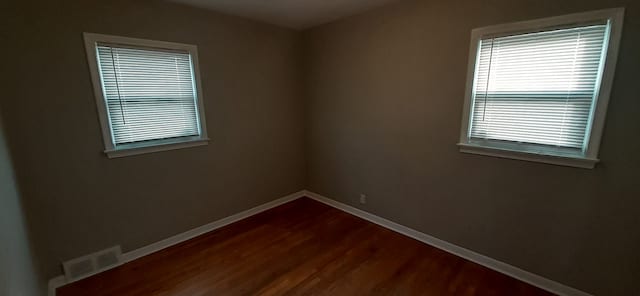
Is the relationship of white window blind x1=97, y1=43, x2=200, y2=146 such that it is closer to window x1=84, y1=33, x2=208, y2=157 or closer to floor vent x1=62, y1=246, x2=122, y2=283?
window x1=84, y1=33, x2=208, y2=157

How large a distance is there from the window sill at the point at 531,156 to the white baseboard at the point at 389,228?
0.93 meters

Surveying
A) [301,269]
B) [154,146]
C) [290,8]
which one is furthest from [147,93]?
[301,269]

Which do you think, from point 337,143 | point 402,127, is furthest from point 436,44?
point 337,143

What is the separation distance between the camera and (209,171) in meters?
2.78

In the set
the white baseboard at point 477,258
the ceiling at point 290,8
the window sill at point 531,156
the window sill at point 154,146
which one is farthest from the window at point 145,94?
the window sill at point 531,156

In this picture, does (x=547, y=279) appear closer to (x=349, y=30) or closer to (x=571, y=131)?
(x=571, y=131)

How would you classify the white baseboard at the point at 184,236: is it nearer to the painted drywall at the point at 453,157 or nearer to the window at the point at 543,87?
the painted drywall at the point at 453,157

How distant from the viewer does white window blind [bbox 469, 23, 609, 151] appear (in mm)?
1652

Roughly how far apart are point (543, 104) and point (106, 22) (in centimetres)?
342

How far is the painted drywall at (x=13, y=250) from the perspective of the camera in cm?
102

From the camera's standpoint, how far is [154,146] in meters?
2.36

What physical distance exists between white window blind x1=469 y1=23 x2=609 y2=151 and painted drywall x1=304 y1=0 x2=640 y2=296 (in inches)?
4.6

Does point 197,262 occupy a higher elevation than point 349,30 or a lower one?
lower

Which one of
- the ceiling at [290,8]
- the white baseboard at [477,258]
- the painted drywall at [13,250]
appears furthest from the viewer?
the ceiling at [290,8]
